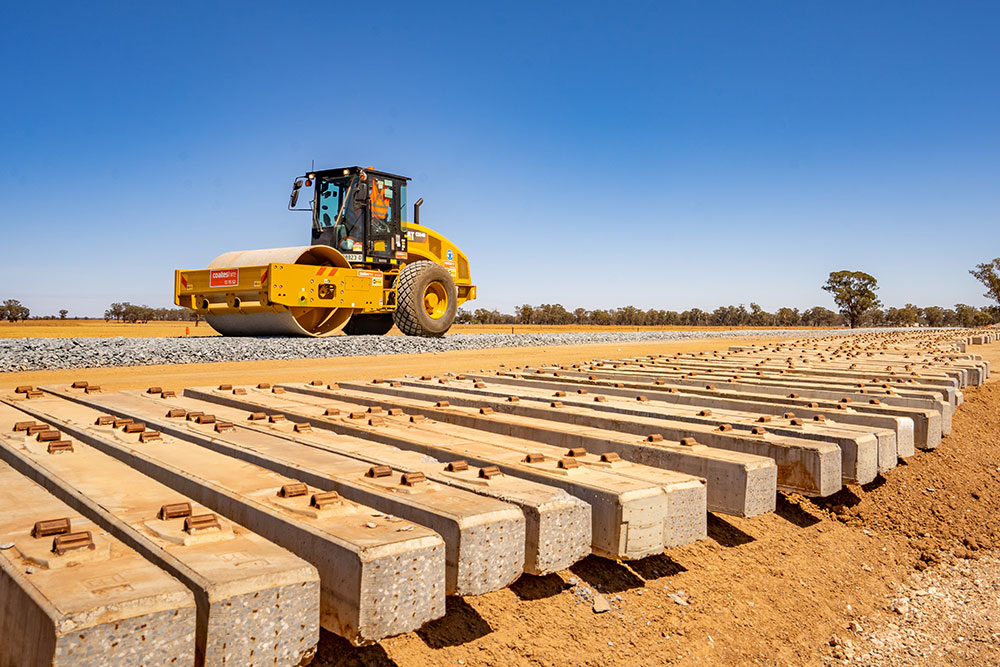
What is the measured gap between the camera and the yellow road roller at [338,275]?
14.2 metres

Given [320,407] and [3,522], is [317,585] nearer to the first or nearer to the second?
[3,522]

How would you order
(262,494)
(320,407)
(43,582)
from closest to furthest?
1. (43,582)
2. (262,494)
3. (320,407)

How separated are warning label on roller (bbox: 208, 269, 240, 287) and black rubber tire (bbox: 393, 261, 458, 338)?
4163 mm

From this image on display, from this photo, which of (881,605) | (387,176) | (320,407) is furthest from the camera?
(387,176)

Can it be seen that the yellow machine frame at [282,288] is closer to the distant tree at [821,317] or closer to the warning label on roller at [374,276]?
the warning label on roller at [374,276]

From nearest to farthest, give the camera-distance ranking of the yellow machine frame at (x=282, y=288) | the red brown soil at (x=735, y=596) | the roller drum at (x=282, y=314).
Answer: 1. the red brown soil at (x=735, y=596)
2. the yellow machine frame at (x=282, y=288)
3. the roller drum at (x=282, y=314)

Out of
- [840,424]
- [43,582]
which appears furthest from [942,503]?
[43,582]

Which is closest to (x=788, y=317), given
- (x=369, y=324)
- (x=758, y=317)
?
(x=758, y=317)

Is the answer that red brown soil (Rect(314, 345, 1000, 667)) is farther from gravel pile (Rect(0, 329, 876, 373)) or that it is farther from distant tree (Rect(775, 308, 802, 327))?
distant tree (Rect(775, 308, 802, 327))

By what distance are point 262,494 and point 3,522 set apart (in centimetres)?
67

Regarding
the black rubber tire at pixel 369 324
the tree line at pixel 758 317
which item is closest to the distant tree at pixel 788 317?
the tree line at pixel 758 317

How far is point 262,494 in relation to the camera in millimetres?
2117

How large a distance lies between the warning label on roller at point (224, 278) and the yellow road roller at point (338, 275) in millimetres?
21

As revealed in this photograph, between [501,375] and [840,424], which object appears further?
[501,375]
